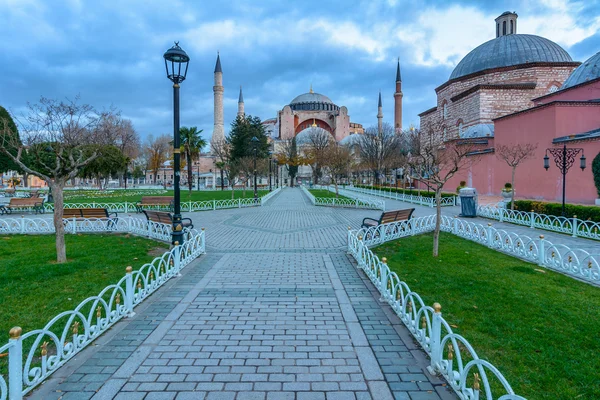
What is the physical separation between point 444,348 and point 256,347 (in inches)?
75.1

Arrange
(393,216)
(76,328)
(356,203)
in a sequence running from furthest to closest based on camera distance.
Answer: (356,203) → (393,216) → (76,328)

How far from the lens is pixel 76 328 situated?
10.4 ft

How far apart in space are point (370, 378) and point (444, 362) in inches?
25.5

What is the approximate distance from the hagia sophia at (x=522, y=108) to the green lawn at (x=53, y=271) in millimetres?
19182

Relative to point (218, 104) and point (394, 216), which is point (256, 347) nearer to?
point (394, 216)

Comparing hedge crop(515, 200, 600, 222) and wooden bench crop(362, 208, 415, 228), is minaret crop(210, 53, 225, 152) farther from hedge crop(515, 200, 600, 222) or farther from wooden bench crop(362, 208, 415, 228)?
wooden bench crop(362, 208, 415, 228)

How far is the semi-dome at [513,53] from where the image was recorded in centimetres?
3173

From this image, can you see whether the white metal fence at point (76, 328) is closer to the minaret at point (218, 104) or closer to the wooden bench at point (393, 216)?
the wooden bench at point (393, 216)

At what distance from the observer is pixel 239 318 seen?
14.1 ft

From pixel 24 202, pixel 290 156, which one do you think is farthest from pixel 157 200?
pixel 290 156

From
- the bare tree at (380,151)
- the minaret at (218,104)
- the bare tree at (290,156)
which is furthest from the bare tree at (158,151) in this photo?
the bare tree at (380,151)

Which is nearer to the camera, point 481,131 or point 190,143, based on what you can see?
point 481,131

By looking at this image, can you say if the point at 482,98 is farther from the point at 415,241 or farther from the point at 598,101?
the point at 415,241

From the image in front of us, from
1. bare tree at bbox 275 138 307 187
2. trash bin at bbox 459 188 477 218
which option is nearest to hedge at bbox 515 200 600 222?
trash bin at bbox 459 188 477 218
